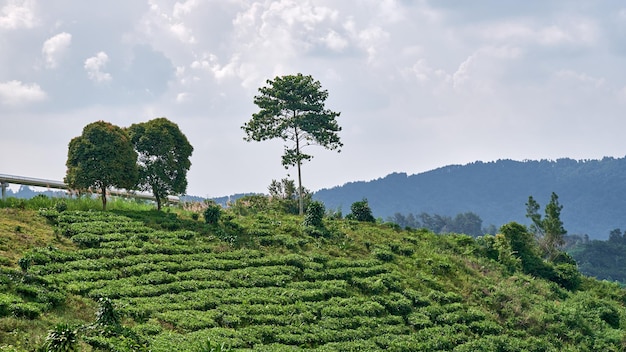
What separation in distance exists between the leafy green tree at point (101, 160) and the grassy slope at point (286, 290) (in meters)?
2.49

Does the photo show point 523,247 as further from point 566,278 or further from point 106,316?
point 106,316

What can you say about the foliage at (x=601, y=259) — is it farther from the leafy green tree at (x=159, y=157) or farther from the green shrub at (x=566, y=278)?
the leafy green tree at (x=159, y=157)

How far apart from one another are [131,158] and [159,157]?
9.87 ft

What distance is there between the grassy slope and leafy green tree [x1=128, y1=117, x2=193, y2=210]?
10.9ft

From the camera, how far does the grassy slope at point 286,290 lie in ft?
95.2

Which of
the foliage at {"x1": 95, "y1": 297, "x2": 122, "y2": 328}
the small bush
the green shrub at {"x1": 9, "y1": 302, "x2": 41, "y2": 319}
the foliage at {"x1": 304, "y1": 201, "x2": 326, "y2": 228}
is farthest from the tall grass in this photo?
the foliage at {"x1": 95, "y1": 297, "x2": 122, "y2": 328}

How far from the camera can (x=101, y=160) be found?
1725 inches

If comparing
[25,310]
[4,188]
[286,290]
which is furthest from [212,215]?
[25,310]

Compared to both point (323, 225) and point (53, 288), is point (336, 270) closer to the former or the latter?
point (323, 225)

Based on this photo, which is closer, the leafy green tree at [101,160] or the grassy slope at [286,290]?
the grassy slope at [286,290]

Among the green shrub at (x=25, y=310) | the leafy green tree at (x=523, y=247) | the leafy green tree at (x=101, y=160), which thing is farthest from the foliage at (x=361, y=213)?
the green shrub at (x=25, y=310)

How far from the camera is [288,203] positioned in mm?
60031

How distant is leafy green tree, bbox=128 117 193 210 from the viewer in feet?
156

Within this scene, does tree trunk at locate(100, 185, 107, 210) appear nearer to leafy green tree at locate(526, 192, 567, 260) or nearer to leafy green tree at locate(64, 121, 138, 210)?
leafy green tree at locate(64, 121, 138, 210)
